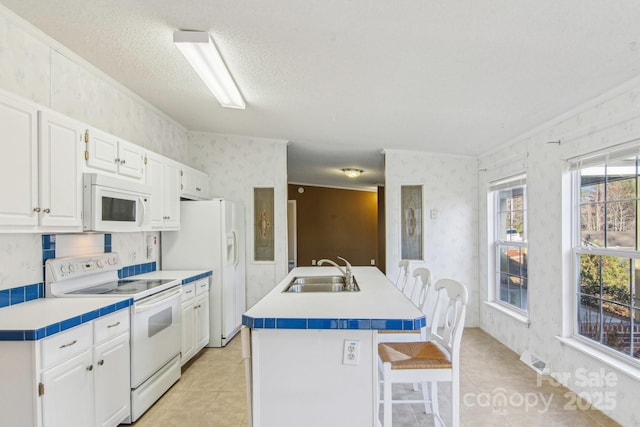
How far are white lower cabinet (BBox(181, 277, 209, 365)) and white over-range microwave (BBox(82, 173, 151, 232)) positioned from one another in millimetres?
822

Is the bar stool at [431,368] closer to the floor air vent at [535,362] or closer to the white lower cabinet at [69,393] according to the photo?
the white lower cabinet at [69,393]

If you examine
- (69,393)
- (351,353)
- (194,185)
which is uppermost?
(194,185)

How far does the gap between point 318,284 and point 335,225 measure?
22.1 ft

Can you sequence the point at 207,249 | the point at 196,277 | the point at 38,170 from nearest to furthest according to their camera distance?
the point at 38,170
the point at 196,277
the point at 207,249

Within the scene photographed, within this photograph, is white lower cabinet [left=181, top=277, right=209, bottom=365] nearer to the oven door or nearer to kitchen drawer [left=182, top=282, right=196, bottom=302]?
kitchen drawer [left=182, top=282, right=196, bottom=302]

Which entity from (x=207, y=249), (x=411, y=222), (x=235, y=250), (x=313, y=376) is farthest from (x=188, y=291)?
(x=411, y=222)

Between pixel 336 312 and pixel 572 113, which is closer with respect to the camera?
pixel 336 312

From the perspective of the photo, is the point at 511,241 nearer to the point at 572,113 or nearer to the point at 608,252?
the point at 608,252

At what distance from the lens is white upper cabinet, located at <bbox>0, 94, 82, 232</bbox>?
1915 millimetres

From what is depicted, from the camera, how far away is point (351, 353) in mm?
1938

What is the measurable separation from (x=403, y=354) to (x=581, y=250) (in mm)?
1854

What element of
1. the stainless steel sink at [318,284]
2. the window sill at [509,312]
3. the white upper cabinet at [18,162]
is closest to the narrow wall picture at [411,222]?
the window sill at [509,312]

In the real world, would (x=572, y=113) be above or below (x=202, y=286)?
above

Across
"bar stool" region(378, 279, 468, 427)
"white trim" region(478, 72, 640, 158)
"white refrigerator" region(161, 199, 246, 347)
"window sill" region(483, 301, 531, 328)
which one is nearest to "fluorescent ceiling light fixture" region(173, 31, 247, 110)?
"white refrigerator" region(161, 199, 246, 347)
